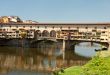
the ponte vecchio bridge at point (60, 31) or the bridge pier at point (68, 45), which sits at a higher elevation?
the ponte vecchio bridge at point (60, 31)

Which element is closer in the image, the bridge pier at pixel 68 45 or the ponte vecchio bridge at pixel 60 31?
the bridge pier at pixel 68 45

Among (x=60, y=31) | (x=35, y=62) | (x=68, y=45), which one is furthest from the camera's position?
(x=60, y=31)

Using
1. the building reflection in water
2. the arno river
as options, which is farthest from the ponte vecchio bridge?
the building reflection in water

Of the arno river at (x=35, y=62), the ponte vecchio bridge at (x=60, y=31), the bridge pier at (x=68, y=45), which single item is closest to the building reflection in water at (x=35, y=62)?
the arno river at (x=35, y=62)

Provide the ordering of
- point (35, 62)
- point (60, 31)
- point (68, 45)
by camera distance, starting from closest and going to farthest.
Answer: point (35, 62) → point (68, 45) → point (60, 31)

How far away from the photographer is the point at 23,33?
274 feet

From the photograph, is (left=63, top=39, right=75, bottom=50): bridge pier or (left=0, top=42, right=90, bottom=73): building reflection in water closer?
(left=0, top=42, right=90, bottom=73): building reflection in water

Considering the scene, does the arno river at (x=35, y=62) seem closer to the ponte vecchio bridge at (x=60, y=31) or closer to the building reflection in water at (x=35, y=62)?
the building reflection in water at (x=35, y=62)

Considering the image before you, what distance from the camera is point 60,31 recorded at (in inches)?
3233

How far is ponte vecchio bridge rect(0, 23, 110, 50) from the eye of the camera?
7569 centimetres

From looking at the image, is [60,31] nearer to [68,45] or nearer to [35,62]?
[68,45]

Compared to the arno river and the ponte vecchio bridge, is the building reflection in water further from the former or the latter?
the ponte vecchio bridge

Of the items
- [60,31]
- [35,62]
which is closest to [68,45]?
[60,31]

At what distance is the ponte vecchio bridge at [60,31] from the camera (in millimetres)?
75688
